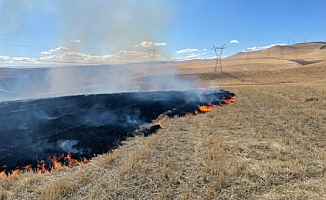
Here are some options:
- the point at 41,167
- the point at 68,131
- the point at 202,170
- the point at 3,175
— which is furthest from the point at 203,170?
the point at 68,131

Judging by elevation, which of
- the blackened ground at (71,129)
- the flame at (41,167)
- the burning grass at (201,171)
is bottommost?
the flame at (41,167)

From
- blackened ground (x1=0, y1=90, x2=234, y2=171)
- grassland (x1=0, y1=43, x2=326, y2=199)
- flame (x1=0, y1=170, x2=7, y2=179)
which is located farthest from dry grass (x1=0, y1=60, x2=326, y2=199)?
blackened ground (x1=0, y1=90, x2=234, y2=171)

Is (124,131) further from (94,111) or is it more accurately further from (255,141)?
(255,141)

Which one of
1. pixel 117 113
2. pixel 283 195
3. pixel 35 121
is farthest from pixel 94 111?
pixel 283 195

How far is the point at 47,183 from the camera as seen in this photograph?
389cm

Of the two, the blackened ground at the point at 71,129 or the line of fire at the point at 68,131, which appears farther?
the blackened ground at the point at 71,129

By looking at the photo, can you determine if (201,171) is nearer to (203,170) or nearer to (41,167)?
(203,170)

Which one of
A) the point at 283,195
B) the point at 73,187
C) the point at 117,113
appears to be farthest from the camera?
the point at 117,113

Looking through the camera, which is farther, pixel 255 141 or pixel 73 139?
pixel 73 139

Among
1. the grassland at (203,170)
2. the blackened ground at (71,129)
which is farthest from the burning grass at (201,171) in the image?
the blackened ground at (71,129)

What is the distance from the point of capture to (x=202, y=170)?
4238mm

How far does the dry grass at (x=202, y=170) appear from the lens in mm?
3496

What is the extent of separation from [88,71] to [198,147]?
71.5 metres

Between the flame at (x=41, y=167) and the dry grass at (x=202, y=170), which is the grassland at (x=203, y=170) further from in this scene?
the flame at (x=41, y=167)
